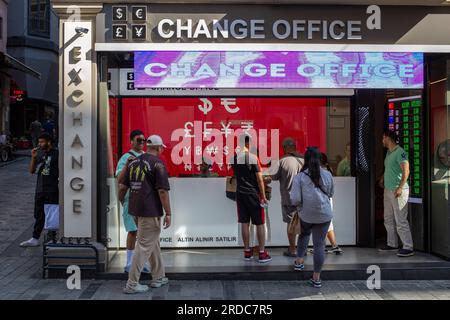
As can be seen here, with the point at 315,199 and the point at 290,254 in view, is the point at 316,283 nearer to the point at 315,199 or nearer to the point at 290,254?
the point at 315,199

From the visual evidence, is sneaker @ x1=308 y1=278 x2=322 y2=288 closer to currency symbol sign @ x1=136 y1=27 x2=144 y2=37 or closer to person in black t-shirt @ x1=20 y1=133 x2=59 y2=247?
currency symbol sign @ x1=136 y1=27 x2=144 y2=37

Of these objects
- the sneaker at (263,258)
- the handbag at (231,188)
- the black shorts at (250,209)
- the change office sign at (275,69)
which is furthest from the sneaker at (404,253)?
the handbag at (231,188)

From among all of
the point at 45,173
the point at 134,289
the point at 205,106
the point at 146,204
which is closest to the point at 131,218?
the point at 146,204

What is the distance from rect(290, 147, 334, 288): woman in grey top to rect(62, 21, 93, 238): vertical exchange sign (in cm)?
275

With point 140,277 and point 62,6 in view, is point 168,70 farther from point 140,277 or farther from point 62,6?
point 140,277

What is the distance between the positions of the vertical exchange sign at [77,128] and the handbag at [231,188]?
218 centimetres

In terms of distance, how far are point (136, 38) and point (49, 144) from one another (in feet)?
8.06

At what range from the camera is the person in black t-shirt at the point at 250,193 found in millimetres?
7688

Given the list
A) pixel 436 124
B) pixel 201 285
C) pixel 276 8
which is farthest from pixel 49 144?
pixel 436 124

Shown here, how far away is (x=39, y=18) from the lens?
31141 mm

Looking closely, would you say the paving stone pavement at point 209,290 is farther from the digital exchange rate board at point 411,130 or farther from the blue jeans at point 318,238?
the digital exchange rate board at point 411,130

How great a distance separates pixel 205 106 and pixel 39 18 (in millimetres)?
25369

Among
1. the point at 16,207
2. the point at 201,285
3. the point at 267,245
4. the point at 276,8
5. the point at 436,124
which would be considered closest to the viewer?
the point at 201,285

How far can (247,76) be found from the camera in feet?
25.0
